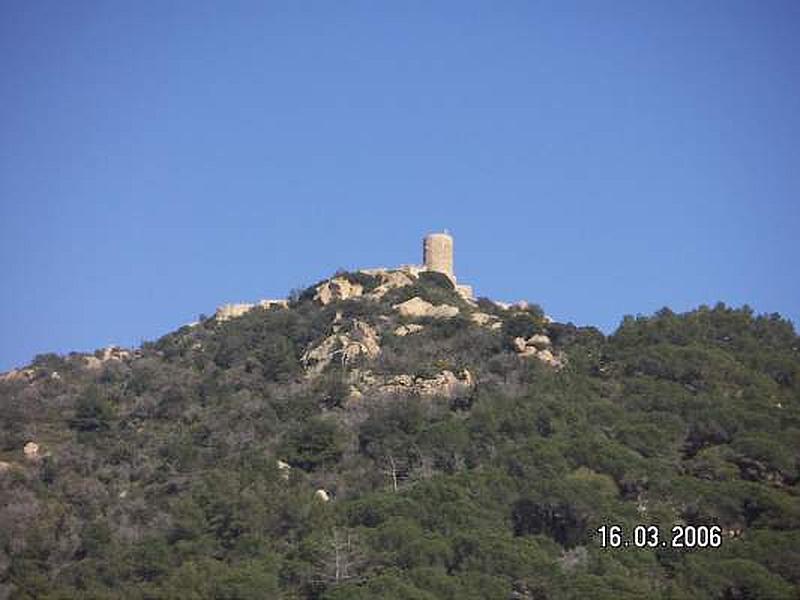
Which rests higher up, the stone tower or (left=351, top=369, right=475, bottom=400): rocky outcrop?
the stone tower

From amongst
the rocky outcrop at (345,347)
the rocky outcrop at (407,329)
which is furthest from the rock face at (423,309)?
the rocky outcrop at (345,347)

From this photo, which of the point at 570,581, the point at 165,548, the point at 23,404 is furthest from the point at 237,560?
the point at 23,404

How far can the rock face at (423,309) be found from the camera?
5456cm

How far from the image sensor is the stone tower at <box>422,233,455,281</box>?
57250mm

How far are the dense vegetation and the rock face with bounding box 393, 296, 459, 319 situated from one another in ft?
1.68

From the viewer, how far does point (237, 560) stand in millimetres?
38688

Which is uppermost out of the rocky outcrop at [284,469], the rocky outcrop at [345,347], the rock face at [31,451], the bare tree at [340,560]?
the rocky outcrop at [345,347]

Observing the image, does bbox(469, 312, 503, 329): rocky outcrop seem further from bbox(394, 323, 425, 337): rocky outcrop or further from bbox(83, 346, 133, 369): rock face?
bbox(83, 346, 133, 369): rock face

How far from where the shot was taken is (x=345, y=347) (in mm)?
51438

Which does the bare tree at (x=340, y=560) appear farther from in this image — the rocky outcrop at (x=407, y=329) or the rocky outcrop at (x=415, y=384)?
the rocky outcrop at (x=407, y=329)

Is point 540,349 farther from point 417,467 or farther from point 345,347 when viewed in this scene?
point 417,467

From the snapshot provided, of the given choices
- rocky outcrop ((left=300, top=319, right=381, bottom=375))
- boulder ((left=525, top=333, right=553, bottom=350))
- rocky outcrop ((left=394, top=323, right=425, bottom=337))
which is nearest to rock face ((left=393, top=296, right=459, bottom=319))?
rocky outcrop ((left=394, top=323, right=425, bottom=337))

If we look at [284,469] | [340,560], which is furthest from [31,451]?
[340,560]

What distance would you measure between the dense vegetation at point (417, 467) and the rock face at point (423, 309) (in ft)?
1.68
